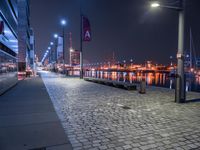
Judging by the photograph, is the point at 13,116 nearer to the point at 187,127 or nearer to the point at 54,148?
the point at 54,148

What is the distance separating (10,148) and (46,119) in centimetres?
226

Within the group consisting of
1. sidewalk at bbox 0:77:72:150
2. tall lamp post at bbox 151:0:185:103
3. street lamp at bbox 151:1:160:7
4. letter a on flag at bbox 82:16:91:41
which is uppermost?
letter a on flag at bbox 82:16:91:41

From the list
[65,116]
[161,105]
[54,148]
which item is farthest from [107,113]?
[54,148]

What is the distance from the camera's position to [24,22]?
5300 centimetres

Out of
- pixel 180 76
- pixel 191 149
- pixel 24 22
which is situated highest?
pixel 24 22

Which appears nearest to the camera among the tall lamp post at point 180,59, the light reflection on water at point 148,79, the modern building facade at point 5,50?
the tall lamp post at point 180,59

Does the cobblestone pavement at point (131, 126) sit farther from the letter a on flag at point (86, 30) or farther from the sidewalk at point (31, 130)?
the letter a on flag at point (86, 30)

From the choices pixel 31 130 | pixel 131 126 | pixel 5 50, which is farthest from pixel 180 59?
pixel 5 50

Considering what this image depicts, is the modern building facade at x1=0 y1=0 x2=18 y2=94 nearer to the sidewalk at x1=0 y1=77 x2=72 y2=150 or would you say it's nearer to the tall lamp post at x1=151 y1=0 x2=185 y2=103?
the sidewalk at x1=0 y1=77 x2=72 y2=150

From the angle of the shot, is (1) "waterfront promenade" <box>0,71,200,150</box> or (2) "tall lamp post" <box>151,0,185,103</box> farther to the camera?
(2) "tall lamp post" <box>151,0,185,103</box>

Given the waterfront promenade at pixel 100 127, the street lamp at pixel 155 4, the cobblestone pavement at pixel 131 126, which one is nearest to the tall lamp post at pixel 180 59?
the street lamp at pixel 155 4

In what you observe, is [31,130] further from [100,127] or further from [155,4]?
[155,4]

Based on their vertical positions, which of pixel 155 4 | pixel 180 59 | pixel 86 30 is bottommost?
pixel 180 59

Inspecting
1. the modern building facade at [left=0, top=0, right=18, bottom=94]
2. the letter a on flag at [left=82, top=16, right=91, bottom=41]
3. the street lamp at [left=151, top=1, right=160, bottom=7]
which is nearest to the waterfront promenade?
the street lamp at [left=151, top=1, right=160, bottom=7]
